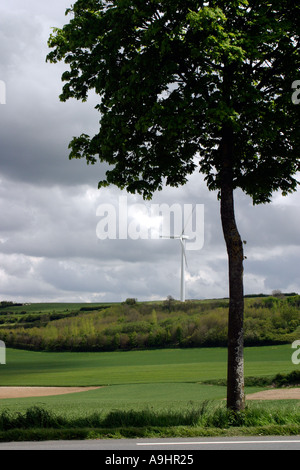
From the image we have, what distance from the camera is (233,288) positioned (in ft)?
53.4

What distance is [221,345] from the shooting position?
9644 centimetres

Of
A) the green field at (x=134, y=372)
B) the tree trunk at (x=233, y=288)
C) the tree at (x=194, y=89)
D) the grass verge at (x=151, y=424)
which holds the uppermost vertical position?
the tree at (x=194, y=89)

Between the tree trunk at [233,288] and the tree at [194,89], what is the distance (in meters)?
0.03

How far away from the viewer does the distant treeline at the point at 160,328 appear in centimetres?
9531

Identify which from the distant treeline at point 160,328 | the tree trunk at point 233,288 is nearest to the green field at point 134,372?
the distant treeline at point 160,328

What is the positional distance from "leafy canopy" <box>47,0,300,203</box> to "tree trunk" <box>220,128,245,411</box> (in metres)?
1.38

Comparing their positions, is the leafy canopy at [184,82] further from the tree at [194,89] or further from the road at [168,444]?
the road at [168,444]

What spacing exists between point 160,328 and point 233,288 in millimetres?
89778

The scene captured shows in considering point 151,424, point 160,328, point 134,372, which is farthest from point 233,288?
point 160,328

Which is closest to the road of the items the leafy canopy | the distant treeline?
the leafy canopy

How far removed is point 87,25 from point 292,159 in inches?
322

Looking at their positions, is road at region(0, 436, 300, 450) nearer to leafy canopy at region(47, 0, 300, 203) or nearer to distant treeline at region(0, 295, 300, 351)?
leafy canopy at region(47, 0, 300, 203)

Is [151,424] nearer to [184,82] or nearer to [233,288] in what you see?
[233,288]

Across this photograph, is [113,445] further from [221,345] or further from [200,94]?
[221,345]
